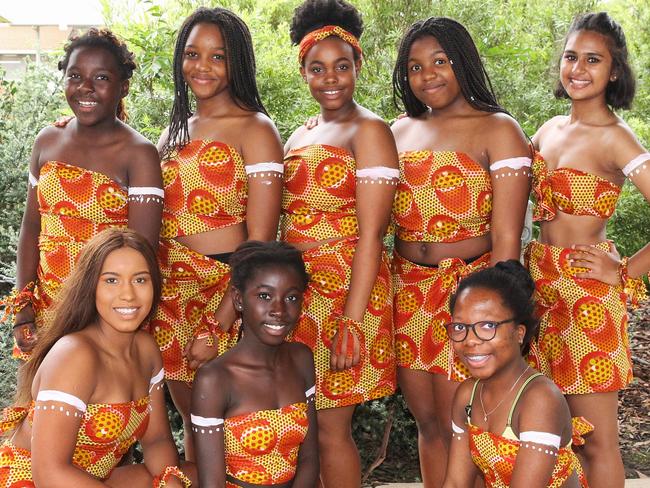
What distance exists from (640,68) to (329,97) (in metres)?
5.82

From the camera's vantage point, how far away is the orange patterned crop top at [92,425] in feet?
10.8

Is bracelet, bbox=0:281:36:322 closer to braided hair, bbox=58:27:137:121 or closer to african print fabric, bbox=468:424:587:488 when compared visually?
braided hair, bbox=58:27:137:121

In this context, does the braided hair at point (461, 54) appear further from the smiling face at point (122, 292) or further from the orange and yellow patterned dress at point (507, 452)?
the smiling face at point (122, 292)

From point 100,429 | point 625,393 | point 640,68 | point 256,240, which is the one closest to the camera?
point 100,429

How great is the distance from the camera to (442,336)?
12.9ft

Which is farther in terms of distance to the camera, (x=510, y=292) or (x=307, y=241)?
(x=307, y=241)

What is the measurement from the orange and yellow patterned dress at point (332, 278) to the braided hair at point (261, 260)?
21cm

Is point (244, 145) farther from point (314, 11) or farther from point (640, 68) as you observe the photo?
point (640, 68)

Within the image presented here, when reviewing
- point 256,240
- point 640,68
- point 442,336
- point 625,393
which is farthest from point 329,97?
point 640,68

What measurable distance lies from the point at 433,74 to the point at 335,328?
43.7 inches

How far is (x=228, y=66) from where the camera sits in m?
4.00

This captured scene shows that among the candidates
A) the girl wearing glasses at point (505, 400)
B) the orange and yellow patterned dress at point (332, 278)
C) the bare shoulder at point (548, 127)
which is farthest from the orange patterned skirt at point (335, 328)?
the bare shoulder at point (548, 127)

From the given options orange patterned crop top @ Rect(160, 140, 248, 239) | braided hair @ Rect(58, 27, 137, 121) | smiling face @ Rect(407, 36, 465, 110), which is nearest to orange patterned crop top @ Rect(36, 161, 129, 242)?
orange patterned crop top @ Rect(160, 140, 248, 239)


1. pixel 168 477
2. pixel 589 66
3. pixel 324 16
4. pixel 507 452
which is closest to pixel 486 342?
pixel 507 452
